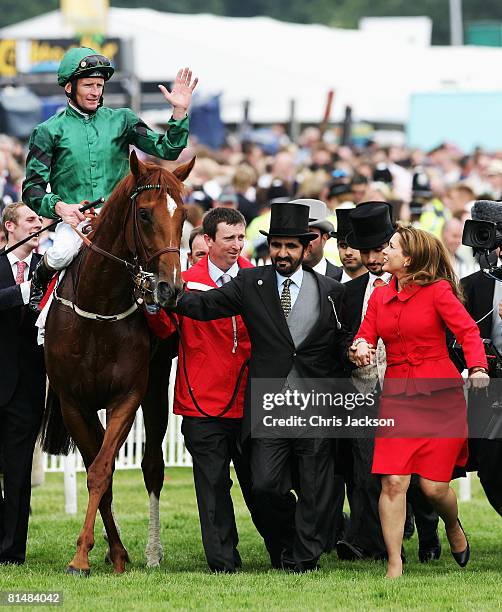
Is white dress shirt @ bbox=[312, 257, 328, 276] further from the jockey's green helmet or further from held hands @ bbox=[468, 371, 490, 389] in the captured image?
held hands @ bbox=[468, 371, 490, 389]

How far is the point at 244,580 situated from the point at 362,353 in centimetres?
149

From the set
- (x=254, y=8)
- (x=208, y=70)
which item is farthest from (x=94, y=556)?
(x=254, y=8)

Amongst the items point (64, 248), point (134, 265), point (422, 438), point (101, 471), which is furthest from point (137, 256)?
point (422, 438)

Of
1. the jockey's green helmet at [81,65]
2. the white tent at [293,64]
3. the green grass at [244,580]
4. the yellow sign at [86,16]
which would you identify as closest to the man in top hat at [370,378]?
the green grass at [244,580]

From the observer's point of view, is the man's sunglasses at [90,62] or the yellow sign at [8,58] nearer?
the man's sunglasses at [90,62]

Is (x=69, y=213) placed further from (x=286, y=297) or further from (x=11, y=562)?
(x=11, y=562)

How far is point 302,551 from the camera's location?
9.20 metres

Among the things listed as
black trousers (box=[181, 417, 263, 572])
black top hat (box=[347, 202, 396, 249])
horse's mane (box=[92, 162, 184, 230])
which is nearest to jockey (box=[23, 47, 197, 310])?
horse's mane (box=[92, 162, 184, 230])

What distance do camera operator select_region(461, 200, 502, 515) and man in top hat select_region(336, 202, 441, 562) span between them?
0.45 meters

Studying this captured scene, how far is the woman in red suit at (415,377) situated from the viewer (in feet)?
28.5

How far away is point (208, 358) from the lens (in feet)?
31.1

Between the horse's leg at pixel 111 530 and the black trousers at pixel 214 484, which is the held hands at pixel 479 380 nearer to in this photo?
the black trousers at pixel 214 484

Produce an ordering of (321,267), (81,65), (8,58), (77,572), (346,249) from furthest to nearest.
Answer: (8,58)
(321,267)
(346,249)
(81,65)
(77,572)

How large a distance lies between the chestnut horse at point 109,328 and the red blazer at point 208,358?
259 millimetres
